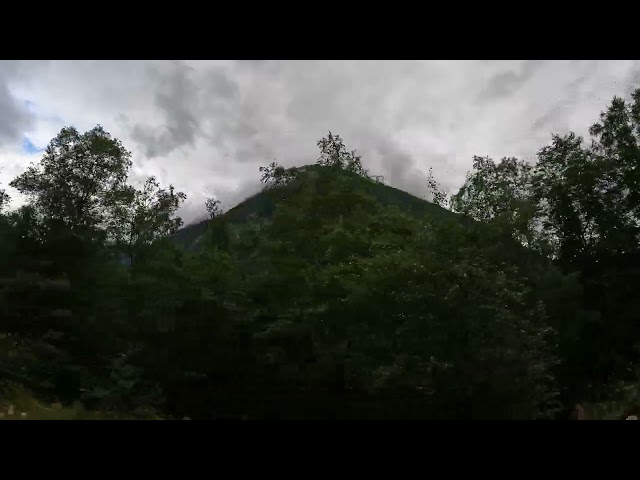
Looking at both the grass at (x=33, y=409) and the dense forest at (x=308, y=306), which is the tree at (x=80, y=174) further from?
the grass at (x=33, y=409)

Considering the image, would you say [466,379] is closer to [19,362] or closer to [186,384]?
[186,384]

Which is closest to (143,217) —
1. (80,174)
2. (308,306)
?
(80,174)

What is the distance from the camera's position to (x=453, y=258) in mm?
10914

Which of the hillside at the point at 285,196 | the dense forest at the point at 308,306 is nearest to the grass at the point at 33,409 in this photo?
the dense forest at the point at 308,306

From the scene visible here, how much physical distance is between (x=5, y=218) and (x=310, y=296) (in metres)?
7.05

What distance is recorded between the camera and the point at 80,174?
16656 mm

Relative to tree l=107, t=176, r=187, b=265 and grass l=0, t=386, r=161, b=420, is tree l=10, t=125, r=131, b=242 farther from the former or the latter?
grass l=0, t=386, r=161, b=420

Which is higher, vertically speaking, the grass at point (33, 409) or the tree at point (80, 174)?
the tree at point (80, 174)

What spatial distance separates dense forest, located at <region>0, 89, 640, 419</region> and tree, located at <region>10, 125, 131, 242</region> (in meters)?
0.05

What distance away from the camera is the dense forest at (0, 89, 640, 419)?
10.4m

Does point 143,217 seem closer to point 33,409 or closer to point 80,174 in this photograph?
point 80,174

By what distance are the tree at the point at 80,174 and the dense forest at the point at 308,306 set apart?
0.18 ft

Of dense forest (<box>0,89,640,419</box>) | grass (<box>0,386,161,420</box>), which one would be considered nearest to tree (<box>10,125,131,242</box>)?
dense forest (<box>0,89,640,419</box>)

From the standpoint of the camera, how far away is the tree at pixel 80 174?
53.1 feet
